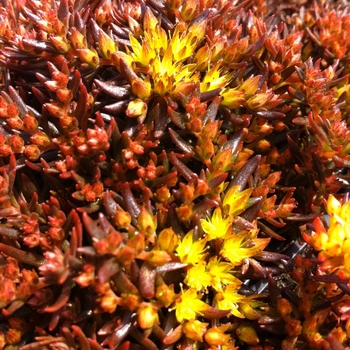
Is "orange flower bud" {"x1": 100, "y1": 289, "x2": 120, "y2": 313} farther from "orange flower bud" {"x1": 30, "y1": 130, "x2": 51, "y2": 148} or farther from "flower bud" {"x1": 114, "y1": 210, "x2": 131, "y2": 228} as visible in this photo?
"orange flower bud" {"x1": 30, "y1": 130, "x2": 51, "y2": 148}

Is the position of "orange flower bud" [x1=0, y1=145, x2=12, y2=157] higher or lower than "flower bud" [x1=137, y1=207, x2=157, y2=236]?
lower

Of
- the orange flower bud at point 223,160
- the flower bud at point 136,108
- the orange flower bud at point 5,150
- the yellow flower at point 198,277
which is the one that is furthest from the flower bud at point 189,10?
the yellow flower at point 198,277

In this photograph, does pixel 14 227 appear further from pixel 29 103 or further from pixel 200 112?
pixel 200 112

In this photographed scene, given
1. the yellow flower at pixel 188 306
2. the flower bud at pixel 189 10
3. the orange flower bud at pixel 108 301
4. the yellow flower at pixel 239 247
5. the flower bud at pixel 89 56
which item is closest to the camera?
the orange flower bud at pixel 108 301

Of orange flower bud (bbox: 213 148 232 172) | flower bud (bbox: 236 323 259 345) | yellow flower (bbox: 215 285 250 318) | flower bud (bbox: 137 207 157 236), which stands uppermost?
orange flower bud (bbox: 213 148 232 172)

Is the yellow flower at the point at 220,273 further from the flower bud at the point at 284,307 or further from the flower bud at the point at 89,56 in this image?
the flower bud at the point at 89,56

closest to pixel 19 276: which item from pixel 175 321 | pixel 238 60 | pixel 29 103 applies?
pixel 175 321

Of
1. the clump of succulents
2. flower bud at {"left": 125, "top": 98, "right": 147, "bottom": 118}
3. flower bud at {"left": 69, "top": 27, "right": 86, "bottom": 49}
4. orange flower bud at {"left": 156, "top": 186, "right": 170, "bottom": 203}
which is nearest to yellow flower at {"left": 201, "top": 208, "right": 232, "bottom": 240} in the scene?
the clump of succulents
